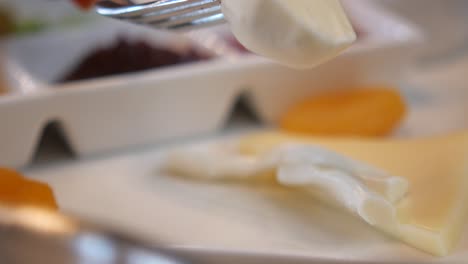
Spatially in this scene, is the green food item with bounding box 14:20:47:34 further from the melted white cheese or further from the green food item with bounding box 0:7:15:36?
the melted white cheese

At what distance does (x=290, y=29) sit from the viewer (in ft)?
1.47

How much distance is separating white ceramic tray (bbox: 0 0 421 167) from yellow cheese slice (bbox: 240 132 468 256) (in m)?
0.08

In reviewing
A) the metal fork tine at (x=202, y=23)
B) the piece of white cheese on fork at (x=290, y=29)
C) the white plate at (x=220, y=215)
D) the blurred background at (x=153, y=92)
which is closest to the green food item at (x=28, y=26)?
the blurred background at (x=153, y=92)

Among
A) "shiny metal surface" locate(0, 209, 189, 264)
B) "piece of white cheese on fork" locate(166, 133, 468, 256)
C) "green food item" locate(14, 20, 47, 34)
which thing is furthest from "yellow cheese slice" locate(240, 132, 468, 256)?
"green food item" locate(14, 20, 47, 34)

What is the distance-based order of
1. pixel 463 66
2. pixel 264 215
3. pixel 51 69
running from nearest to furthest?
pixel 264 215 < pixel 51 69 < pixel 463 66

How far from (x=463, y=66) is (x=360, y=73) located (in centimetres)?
26

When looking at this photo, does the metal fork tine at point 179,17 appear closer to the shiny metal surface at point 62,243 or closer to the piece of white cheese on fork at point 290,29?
the piece of white cheese on fork at point 290,29

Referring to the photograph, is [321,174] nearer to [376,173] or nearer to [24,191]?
[376,173]

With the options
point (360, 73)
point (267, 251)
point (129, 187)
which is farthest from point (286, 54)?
point (360, 73)

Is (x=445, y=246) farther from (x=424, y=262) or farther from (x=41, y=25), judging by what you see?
(x=41, y=25)

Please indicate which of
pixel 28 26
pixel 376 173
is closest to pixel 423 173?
pixel 376 173

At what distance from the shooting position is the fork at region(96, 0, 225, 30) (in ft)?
1.80

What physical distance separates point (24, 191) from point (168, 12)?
197 mm

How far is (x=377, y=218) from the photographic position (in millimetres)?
545
